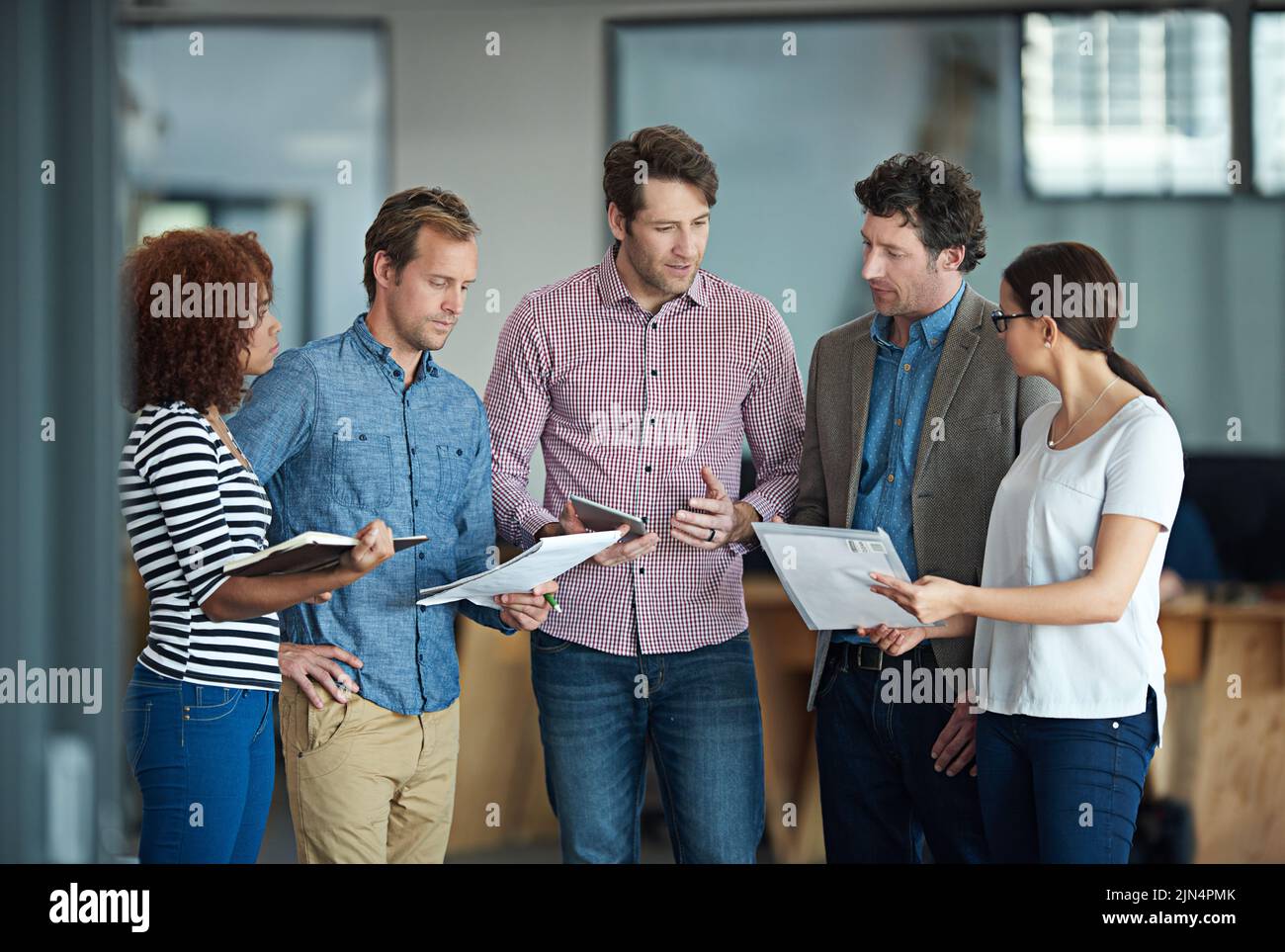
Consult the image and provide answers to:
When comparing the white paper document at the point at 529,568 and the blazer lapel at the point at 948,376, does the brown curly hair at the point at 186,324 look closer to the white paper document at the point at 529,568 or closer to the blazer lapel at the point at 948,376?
the white paper document at the point at 529,568

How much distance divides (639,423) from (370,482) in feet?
1.76

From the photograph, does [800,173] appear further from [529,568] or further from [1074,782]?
[1074,782]

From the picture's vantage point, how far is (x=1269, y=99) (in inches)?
177

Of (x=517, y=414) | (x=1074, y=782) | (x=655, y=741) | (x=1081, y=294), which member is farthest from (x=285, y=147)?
(x=1074, y=782)

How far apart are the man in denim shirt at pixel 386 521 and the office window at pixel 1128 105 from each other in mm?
2976

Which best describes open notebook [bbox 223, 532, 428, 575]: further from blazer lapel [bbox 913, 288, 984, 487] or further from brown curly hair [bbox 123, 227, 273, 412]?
blazer lapel [bbox 913, 288, 984, 487]

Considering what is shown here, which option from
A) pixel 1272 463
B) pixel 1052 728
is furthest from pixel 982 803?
pixel 1272 463

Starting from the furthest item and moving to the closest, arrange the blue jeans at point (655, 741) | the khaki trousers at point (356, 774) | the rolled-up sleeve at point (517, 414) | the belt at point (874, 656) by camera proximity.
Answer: the rolled-up sleeve at point (517, 414) → the blue jeans at point (655, 741) → the belt at point (874, 656) → the khaki trousers at point (356, 774)

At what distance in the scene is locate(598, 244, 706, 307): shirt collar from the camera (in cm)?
249

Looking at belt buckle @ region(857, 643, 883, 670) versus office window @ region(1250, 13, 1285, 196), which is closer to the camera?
belt buckle @ region(857, 643, 883, 670)

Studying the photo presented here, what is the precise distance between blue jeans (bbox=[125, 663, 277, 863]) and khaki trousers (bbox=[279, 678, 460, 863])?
0.17 m

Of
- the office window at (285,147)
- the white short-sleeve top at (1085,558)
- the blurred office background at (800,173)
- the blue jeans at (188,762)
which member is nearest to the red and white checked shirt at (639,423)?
the white short-sleeve top at (1085,558)

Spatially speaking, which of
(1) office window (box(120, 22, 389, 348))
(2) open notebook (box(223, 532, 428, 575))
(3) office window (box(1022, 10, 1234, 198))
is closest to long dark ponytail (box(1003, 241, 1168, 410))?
(2) open notebook (box(223, 532, 428, 575))

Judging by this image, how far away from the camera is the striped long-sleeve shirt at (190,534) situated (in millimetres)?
1970
